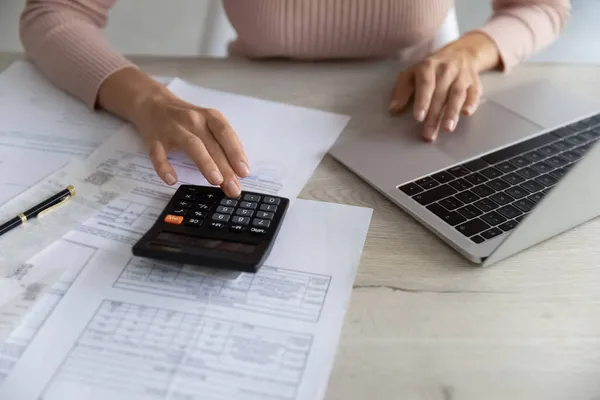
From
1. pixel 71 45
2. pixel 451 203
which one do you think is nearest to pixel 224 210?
pixel 451 203

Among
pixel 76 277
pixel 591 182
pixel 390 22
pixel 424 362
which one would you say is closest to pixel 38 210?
pixel 76 277

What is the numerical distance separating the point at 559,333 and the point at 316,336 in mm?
182

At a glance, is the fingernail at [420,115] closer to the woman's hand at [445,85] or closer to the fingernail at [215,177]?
the woman's hand at [445,85]

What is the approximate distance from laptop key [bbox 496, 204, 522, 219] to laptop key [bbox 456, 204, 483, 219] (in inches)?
0.8

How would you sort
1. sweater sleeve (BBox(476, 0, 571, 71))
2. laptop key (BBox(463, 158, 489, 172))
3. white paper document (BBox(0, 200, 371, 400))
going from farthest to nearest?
sweater sleeve (BBox(476, 0, 571, 71)) → laptop key (BBox(463, 158, 489, 172)) → white paper document (BBox(0, 200, 371, 400))

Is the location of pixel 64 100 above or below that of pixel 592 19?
above

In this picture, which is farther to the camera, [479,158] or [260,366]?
[479,158]

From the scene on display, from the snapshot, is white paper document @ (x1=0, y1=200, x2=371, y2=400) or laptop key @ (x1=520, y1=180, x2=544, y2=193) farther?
laptop key @ (x1=520, y1=180, x2=544, y2=193)

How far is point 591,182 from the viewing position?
43 cm

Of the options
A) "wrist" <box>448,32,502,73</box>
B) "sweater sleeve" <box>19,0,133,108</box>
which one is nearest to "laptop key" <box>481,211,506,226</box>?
"wrist" <box>448,32,502,73</box>

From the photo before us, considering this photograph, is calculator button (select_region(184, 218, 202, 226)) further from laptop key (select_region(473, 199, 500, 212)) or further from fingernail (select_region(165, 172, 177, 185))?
laptop key (select_region(473, 199, 500, 212))

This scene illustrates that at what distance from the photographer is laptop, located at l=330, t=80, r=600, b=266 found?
465 millimetres

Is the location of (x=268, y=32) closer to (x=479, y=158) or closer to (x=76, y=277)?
(x=479, y=158)

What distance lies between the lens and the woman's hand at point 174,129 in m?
0.57
